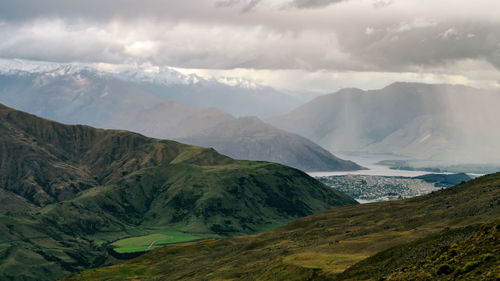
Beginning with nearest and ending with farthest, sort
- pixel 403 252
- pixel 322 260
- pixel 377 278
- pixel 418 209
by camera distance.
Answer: pixel 377 278
pixel 403 252
pixel 322 260
pixel 418 209

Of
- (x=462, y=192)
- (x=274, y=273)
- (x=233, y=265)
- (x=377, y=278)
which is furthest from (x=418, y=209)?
(x=377, y=278)

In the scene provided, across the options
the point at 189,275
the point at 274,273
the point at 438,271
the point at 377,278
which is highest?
the point at 438,271

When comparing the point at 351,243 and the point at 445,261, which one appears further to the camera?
the point at 351,243

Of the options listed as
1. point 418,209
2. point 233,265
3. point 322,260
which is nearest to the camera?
point 322,260

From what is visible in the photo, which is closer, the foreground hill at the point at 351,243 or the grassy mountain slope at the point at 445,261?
the grassy mountain slope at the point at 445,261

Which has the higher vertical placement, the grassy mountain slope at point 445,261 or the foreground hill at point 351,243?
the grassy mountain slope at point 445,261

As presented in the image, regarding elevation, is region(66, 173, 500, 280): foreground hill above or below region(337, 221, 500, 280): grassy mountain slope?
below

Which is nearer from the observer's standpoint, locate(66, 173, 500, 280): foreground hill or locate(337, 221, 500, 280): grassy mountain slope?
locate(337, 221, 500, 280): grassy mountain slope

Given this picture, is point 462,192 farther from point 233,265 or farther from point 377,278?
point 377,278

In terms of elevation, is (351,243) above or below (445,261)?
below

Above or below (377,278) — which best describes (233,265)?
below

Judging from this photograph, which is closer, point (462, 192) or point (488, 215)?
point (488, 215)
